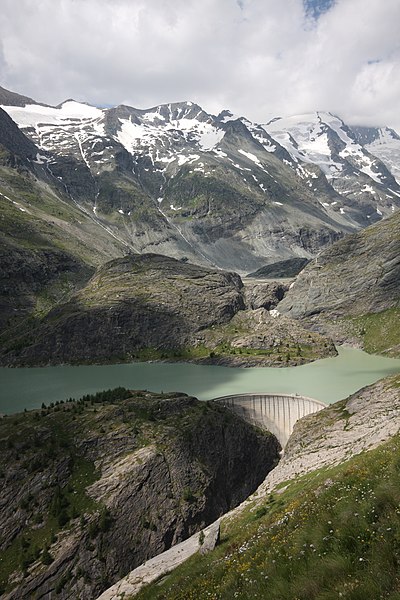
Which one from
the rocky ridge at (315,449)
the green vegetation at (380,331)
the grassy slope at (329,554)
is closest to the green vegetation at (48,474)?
the rocky ridge at (315,449)

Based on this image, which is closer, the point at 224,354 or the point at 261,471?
the point at 261,471

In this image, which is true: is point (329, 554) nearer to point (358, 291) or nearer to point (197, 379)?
point (197, 379)

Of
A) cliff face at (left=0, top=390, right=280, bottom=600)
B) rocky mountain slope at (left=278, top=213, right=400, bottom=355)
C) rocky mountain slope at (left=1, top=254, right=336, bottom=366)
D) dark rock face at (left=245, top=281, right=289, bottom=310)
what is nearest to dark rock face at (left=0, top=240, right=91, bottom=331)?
rocky mountain slope at (left=1, top=254, right=336, bottom=366)

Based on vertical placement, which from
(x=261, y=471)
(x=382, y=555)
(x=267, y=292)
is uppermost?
(x=267, y=292)

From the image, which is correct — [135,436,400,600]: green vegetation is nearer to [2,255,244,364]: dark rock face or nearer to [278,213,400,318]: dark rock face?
[2,255,244,364]: dark rock face

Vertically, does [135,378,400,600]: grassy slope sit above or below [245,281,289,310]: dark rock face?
below

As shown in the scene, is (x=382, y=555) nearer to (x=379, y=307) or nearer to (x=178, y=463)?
(x=178, y=463)

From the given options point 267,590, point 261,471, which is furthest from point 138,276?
point 267,590
